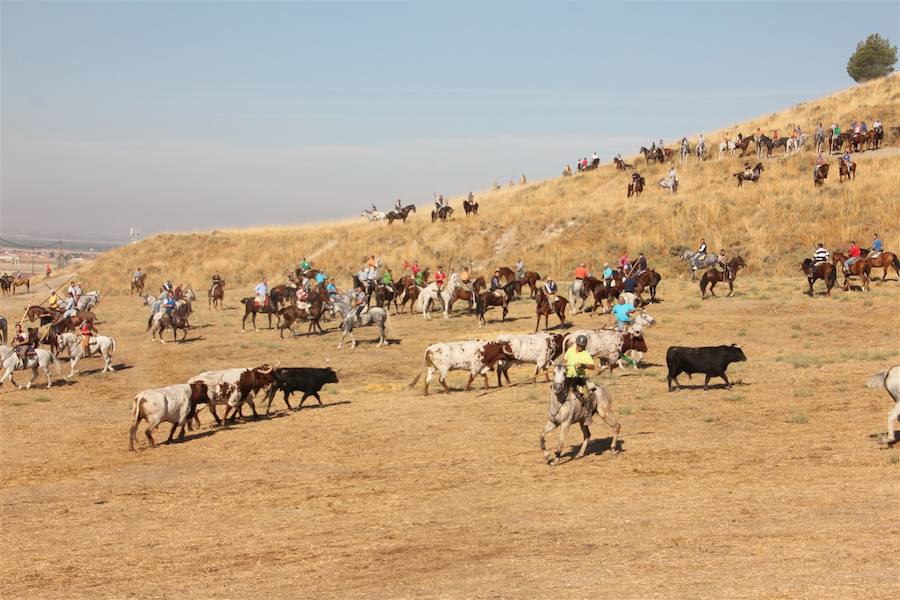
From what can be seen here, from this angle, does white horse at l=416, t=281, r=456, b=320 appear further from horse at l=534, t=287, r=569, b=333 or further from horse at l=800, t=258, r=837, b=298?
horse at l=800, t=258, r=837, b=298

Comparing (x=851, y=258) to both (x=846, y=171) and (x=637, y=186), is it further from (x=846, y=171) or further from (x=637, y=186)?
(x=637, y=186)

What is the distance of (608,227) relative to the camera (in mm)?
55812

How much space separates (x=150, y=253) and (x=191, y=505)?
6400 centimetres

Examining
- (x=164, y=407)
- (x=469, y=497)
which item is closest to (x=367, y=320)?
(x=164, y=407)

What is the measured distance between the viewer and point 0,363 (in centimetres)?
2775

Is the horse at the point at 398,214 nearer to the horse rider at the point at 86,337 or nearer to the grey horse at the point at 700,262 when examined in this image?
the grey horse at the point at 700,262

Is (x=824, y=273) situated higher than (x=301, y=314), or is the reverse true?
(x=824, y=273)

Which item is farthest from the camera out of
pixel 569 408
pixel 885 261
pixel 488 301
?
pixel 885 261

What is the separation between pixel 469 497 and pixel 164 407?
824cm

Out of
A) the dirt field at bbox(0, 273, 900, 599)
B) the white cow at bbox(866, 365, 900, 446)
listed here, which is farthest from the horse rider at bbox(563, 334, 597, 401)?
the white cow at bbox(866, 365, 900, 446)

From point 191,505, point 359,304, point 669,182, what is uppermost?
point 669,182

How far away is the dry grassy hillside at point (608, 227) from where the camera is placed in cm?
4888

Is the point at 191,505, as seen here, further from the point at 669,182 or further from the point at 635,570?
the point at 669,182

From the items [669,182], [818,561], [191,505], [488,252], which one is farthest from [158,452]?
[669,182]
